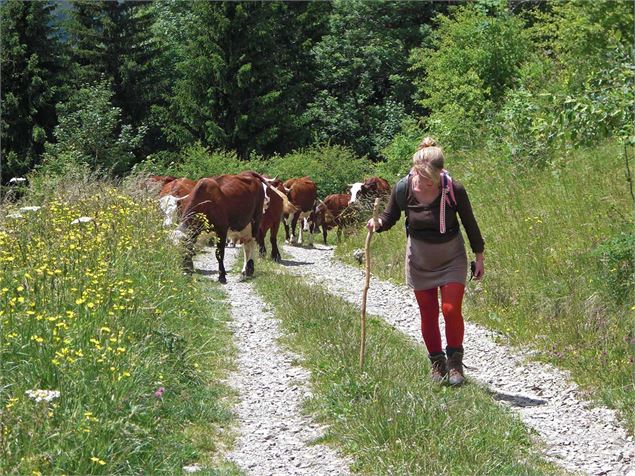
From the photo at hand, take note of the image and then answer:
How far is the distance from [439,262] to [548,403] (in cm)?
146

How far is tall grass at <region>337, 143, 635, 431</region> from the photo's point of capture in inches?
348

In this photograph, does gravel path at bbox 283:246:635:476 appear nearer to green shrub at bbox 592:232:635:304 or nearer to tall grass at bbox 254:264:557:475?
tall grass at bbox 254:264:557:475

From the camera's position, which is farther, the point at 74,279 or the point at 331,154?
the point at 331,154

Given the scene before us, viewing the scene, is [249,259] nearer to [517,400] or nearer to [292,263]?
[292,263]

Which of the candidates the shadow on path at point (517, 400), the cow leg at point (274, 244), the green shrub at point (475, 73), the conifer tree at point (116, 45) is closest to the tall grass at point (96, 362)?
the shadow on path at point (517, 400)

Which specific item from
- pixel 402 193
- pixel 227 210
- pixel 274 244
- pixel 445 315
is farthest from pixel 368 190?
pixel 445 315

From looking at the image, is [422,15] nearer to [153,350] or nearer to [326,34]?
[326,34]

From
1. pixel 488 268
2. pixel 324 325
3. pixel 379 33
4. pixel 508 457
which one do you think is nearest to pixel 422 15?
pixel 379 33

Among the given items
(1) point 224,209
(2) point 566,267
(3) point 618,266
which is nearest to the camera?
(3) point 618,266

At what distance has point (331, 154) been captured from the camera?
38344 mm

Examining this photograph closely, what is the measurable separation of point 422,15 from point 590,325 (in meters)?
44.9

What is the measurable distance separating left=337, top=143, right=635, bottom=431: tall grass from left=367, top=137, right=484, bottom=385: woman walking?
1.19m

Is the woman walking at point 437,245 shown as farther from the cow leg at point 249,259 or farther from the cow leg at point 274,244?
the cow leg at point 274,244

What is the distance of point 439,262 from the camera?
319 inches
